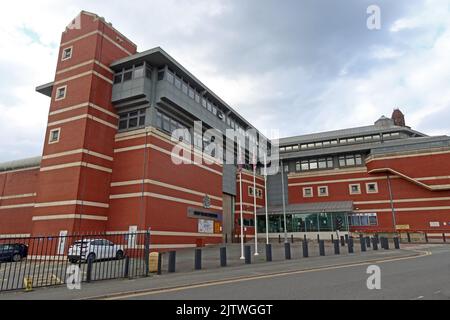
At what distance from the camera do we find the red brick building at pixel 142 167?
89.2ft

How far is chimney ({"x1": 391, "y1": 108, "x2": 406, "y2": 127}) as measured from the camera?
6388 centimetres

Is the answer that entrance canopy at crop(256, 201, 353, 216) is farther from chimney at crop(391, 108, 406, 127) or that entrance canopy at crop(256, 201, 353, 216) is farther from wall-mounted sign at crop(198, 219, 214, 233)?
chimney at crop(391, 108, 406, 127)

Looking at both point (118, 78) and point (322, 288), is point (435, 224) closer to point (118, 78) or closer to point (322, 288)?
point (322, 288)

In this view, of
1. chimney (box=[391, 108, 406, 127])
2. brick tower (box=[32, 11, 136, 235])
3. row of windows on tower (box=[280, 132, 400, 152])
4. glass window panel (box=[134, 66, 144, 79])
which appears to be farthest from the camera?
chimney (box=[391, 108, 406, 127])

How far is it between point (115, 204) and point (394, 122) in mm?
57446

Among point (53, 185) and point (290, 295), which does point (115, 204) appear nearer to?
point (53, 185)

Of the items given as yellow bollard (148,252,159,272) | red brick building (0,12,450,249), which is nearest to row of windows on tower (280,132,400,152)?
red brick building (0,12,450,249)

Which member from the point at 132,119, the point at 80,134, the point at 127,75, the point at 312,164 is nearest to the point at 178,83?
the point at 127,75

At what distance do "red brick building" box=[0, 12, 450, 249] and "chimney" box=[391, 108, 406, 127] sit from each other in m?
20.6

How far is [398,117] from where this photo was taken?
64500 millimetres

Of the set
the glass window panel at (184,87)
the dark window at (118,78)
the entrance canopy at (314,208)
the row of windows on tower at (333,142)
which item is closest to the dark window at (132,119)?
the dark window at (118,78)

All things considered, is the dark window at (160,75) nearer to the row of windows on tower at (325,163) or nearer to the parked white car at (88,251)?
the parked white car at (88,251)

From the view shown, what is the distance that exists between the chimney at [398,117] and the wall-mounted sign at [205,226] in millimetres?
47944
